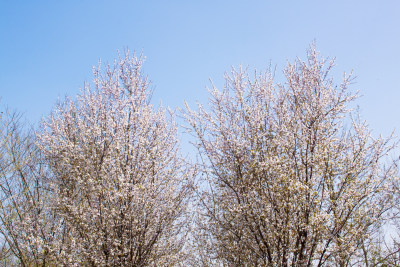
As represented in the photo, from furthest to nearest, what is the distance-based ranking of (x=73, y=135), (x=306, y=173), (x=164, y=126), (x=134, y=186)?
(x=73, y=135), (x=164, y=126), (x=134, y=186), (x=306, y=173)

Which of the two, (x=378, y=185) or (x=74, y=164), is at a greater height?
(x=74, y=164)

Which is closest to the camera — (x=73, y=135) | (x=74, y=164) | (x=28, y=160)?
(x=74, y=164)

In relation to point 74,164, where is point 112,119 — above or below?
above

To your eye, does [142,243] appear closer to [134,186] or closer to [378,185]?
[134,186]

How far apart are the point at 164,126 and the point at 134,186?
8.23ft

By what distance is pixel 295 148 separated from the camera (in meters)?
7.68

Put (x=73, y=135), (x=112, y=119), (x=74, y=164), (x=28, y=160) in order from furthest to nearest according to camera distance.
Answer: (x=28, y=160), (x=73, y=135), (x=112, y=119), (x=74, y=164)

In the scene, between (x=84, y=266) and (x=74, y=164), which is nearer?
(x=84, y=266)

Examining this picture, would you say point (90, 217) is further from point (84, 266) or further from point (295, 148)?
point (295, 148)

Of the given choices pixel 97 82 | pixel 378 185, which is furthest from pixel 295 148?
pixel 97 82

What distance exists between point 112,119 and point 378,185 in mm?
6842

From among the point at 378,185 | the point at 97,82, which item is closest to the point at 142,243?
the point at 97,82

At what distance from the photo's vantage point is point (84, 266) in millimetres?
7793

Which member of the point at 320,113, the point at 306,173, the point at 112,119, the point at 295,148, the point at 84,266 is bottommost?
the point at 84,266
